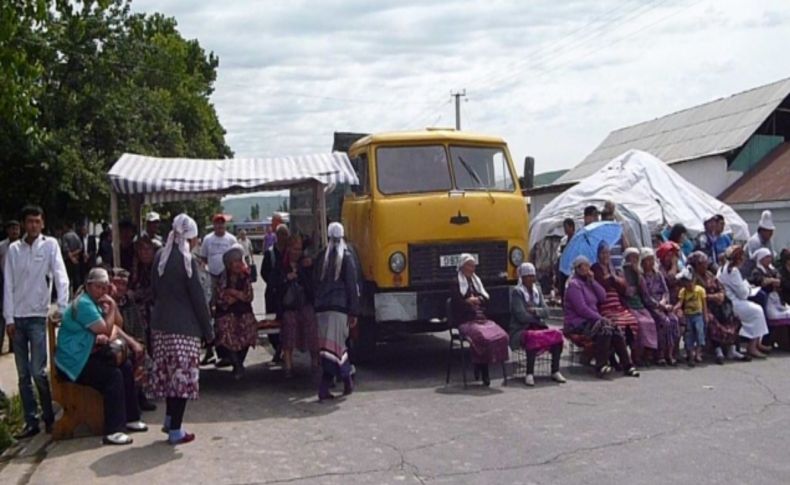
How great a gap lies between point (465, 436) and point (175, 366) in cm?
261

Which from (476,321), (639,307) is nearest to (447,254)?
(476,321)

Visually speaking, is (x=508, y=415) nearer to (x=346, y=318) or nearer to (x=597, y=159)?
(x=346, y=318)

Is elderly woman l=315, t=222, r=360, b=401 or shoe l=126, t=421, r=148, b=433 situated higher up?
elderly woman l=315, t=222, r=360, b=401

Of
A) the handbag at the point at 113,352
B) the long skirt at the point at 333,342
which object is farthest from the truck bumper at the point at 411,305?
the handbag at the point at 113,352

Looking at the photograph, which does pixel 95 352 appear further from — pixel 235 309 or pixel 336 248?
pixel 336 248

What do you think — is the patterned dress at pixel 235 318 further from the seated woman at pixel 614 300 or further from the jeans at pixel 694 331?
the jeans at pixel 694 331

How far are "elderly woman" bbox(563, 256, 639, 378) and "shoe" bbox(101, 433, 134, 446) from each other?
18.1 feet

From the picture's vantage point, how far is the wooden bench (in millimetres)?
8203

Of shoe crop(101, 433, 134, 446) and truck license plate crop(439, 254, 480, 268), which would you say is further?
truck license plate crop(439, 254, 480, 268)

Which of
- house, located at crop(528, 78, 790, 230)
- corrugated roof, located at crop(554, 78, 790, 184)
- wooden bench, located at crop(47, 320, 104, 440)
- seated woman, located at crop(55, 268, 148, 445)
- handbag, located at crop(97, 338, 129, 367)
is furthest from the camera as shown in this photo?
corrugated roof, located at crop(554, 78, 790, 184)

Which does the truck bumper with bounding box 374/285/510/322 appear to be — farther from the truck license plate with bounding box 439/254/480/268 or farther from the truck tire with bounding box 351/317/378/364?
the truck tire with bounding box 351/317/378/364

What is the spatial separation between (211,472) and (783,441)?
471 cm

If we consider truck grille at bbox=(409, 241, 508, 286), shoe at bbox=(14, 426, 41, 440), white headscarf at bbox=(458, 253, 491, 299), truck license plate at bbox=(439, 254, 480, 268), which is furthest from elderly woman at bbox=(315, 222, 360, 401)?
shoe at bbox=(14, 426, 41, 440)

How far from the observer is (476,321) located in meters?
10.6
